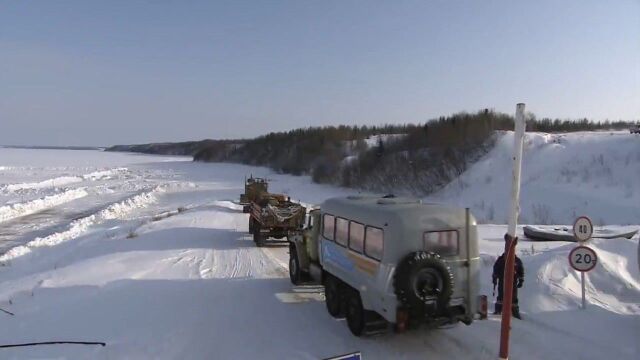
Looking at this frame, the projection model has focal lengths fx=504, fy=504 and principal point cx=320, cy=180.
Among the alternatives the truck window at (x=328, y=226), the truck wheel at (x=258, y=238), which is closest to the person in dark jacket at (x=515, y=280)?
the truck window at (x=328, y=226)

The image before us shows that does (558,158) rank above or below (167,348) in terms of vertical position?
above

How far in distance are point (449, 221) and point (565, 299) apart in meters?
4.04

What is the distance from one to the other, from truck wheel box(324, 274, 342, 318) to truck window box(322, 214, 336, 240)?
0.80 meters

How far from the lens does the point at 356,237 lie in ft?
28.9

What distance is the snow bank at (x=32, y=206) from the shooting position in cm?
3004

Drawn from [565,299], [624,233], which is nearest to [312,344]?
[565,299]

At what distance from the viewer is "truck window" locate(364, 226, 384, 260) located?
8031mm

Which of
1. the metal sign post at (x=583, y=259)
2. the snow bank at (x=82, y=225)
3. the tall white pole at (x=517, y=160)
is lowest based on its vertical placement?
the snow bank at (x=82, y=225)

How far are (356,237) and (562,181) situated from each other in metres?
27.4

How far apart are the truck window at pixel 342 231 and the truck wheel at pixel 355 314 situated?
0.93m

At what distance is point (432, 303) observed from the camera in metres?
7.85

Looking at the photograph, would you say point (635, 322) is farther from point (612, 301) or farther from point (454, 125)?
point (454, 125)

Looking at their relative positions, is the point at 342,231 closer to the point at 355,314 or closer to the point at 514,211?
the point at 355,314

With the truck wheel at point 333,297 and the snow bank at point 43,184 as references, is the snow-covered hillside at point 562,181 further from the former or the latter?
the snow bank at point 43,184
